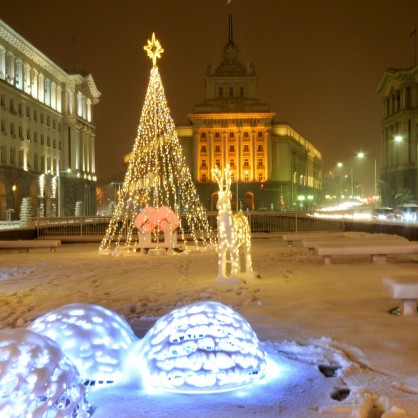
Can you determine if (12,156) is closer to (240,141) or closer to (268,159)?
(240,141)

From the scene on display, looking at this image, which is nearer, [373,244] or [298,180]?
[373,244]

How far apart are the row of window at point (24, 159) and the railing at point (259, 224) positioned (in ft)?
87.9

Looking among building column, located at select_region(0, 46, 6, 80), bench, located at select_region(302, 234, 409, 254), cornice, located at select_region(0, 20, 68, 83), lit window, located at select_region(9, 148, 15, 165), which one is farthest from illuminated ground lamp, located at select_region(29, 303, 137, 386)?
lit window, located at select_region(9, 148, 15, 165)

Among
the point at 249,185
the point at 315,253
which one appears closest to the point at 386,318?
the point at 315,253

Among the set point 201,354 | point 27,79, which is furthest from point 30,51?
point 201,354

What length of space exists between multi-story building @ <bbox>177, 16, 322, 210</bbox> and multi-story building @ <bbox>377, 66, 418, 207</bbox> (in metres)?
25.5

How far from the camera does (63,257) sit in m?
22.0

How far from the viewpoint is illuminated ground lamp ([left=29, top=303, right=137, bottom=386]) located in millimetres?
5781

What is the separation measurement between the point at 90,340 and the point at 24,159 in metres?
64.3

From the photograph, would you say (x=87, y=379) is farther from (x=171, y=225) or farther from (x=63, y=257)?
(x=171, y=225)

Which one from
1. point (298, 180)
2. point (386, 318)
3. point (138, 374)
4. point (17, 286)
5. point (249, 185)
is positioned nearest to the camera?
point (138, 374)

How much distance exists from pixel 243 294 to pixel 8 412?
7.74 metres

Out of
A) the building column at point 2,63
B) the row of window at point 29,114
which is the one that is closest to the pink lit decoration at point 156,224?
the row of window at point 29,114

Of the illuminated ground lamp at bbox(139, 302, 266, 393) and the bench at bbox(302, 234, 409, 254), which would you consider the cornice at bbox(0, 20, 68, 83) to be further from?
the illuminated ground lamp at bbox(139, 302, 266, 393)
